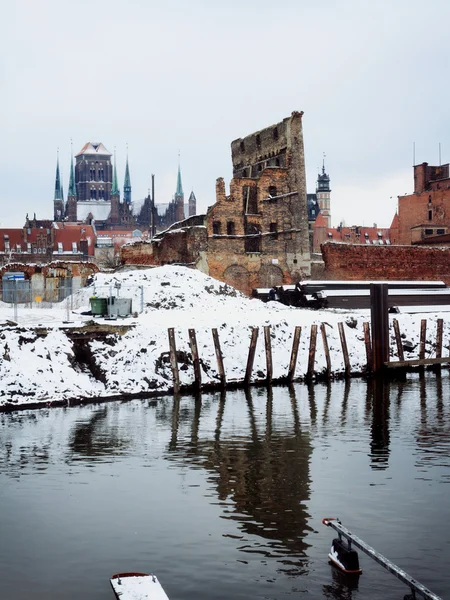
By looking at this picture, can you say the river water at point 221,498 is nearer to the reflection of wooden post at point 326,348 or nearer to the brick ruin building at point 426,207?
the reflection of wooden post at point 326,348

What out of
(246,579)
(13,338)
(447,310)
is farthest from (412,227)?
(246,579)

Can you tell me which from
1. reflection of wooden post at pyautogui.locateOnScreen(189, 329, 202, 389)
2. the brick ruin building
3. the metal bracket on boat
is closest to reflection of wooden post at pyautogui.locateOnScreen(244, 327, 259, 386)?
reflection of wooden post at pyautogui.locateOnScreen(189, 329, 202, 389)

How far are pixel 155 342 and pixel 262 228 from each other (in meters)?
25.2

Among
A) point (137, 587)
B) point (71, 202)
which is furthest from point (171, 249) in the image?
point (71, 202)

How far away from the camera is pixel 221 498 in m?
13.4

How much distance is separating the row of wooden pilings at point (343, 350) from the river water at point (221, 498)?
368 cm

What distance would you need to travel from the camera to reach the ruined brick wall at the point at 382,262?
48594mm

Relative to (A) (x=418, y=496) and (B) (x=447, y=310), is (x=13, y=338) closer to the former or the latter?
(A) (x=418, y=496)

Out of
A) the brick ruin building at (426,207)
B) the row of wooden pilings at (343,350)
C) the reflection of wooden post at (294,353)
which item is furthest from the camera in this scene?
the brick ruin building at (426,207)

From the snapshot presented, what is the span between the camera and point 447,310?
137ft

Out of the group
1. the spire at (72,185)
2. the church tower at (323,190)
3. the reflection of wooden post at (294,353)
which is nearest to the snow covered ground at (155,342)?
the reflection of wooden post at (294,353)

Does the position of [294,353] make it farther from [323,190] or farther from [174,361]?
[323,190]

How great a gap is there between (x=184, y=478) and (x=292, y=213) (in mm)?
38017

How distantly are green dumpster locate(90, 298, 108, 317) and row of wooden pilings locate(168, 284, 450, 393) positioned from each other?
6.82m
